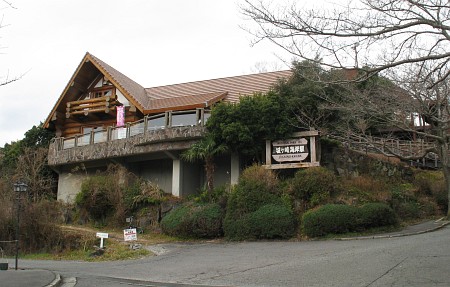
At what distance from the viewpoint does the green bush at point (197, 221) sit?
19.5 metres

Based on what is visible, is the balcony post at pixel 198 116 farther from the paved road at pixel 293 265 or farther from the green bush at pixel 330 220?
the green bush at pixel 330 220

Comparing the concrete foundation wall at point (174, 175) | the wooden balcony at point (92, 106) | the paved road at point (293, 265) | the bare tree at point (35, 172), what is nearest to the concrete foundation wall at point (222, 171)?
the concrete foundation wall at point (174, 175)

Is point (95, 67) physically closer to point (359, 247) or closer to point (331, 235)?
point (331, 235)

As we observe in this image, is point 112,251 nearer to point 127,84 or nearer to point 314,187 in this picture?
point 314,187

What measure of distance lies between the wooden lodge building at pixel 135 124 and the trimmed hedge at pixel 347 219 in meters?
7.08

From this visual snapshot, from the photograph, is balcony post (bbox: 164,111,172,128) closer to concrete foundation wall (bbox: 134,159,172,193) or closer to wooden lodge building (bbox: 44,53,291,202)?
wooden lodge building (bbox: 44,53,291,202)

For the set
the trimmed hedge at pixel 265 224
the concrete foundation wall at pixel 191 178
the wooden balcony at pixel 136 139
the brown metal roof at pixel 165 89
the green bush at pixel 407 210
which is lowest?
the trimmed hedge at pixel 265 224

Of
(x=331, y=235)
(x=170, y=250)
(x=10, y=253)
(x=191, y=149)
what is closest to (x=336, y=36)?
(x=331, y=235)

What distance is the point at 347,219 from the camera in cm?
1677

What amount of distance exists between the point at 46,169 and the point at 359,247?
2366 centimetres

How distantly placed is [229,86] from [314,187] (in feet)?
44.6

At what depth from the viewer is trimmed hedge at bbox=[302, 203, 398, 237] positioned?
1675 centimetres

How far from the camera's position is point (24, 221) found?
20109 millimetres

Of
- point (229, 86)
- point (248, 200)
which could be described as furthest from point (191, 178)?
point (229, 86)
